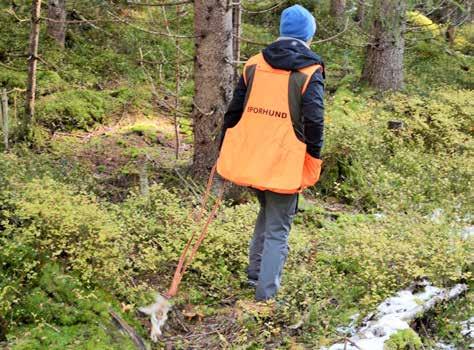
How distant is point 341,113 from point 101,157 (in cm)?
409

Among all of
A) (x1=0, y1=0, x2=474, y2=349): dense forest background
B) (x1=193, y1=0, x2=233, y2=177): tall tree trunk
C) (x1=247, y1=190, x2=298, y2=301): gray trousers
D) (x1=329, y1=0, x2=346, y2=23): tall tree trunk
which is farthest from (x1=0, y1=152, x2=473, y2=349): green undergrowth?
(x1=329, y1=0, x2=346, y2=23): tall tree trunk

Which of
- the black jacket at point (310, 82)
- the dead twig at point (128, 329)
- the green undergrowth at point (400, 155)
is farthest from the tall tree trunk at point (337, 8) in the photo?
the dead twig at point (128, 329)

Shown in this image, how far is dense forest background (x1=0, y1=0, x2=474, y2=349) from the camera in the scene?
3916 millimetres

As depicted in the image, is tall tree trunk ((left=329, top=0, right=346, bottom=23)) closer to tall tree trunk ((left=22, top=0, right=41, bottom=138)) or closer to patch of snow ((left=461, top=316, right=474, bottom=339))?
tall tree trunk ((left=22, top=0, right=41, bottom=138))

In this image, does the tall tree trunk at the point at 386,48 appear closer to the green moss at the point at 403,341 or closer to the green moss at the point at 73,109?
the green moss at the point at 73,109

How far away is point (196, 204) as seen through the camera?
5.87 m

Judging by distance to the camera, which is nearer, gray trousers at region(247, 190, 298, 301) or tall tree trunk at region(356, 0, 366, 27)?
gray trousers at region(247, 190, 298, 301)

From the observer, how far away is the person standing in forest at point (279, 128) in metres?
3.96

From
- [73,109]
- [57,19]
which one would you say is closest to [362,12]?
[57,19]

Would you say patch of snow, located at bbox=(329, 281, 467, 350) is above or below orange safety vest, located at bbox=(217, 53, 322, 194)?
below

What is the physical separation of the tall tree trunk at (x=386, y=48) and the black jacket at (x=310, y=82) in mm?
7487

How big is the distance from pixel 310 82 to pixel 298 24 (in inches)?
18.3

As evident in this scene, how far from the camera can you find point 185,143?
8805mm

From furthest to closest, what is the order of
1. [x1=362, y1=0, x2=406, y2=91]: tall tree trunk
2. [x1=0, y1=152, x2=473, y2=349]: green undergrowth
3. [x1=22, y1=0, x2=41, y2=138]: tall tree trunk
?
[x1=362, y1=0, x2=406, y2=91]: tall tree trunk
[x1=22, y1=0, x2=41, y2=138]: tall tree trunk
[x1=0, y1=152, x2=473, y2=349]: green undergrowth
